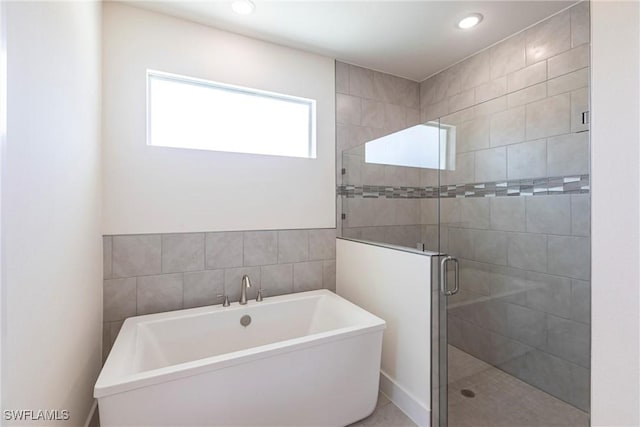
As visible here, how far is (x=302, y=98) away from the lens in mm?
2609

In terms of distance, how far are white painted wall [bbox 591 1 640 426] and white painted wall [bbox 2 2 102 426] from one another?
1699 millimetres

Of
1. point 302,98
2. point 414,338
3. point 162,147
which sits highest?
point 302,98

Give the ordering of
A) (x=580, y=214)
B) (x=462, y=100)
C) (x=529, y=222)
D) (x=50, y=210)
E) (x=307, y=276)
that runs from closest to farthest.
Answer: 1. (x=50, y=210)
2. (x=580, y=214)
3. (x=529, y=222)
4. (x=307, y=276)
5. (x=462, y=100)

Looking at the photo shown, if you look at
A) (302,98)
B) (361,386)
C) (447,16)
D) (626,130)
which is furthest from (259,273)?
(447,16)

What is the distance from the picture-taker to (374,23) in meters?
2.19

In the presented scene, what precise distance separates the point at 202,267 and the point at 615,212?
91.2 inches

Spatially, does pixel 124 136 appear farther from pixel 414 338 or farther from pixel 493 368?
pixel 493 368

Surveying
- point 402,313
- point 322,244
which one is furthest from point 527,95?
point 322,244

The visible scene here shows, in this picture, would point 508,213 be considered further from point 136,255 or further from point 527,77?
point 136,255

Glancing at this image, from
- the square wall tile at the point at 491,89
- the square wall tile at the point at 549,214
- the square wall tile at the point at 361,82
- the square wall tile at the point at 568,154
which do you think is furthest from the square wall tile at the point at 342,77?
the square wall tile at the point at 549,214

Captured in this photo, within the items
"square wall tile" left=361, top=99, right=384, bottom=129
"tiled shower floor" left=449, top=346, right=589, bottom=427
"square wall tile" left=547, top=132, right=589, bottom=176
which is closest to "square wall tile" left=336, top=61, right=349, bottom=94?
"square wall tile" left=361, top=99, right=384, bottom=129

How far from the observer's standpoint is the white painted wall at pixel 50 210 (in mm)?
871

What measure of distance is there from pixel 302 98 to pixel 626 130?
229cm

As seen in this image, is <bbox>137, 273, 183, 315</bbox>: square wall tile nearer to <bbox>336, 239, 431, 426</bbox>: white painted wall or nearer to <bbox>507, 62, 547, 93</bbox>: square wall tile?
<bbox>336, 239, 431, 426</bbox>: white painted wall
